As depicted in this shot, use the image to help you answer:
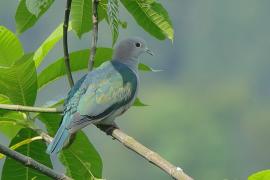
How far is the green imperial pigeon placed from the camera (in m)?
4.11

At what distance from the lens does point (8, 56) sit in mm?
3939

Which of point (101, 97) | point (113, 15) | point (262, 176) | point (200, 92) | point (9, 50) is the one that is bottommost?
point (200, 92)

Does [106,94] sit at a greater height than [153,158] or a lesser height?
lesser

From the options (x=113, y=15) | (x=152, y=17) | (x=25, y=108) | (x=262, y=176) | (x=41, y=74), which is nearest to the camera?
(x=262, y=176)

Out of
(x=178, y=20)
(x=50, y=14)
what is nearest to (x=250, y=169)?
(x=50, y=14)

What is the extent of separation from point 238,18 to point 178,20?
6.05 meters

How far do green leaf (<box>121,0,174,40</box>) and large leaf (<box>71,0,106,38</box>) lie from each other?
21 cm

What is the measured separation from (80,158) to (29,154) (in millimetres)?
201

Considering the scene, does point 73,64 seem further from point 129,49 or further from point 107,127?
point 129,49

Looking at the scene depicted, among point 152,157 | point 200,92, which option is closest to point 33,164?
point 152,157

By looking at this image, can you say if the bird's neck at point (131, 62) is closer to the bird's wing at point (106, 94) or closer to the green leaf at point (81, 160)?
the bird's wing at point (106, 94)

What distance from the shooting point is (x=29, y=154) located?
12.5 feet

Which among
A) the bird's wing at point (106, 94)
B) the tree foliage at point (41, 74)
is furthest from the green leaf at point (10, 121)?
the bird's wing at point (106, 94)

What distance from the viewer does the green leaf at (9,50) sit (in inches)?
154
